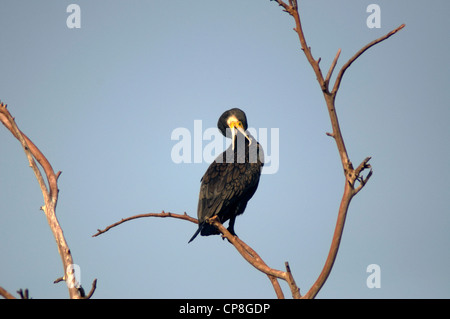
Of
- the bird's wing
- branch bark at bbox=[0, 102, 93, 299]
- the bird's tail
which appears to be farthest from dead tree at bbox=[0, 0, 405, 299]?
the bird's wing

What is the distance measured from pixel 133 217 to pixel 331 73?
71.3 inches

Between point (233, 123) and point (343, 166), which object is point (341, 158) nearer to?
point (343, 166)

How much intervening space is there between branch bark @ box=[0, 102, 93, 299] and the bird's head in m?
3.29

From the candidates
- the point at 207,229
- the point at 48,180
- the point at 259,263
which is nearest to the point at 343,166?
the point at 259,263

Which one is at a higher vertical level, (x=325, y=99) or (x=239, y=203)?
(x=325, y=99)

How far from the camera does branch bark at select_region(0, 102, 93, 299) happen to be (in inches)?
124

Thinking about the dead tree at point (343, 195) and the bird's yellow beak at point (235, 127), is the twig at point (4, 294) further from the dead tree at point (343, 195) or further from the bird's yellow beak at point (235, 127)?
the bird's yellow beak at point (235, 127)

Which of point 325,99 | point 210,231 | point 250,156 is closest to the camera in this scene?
point 325,99

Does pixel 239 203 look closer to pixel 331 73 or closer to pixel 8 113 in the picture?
pixel 8 113

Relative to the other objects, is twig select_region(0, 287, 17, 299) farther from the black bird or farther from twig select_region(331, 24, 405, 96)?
the black bird
